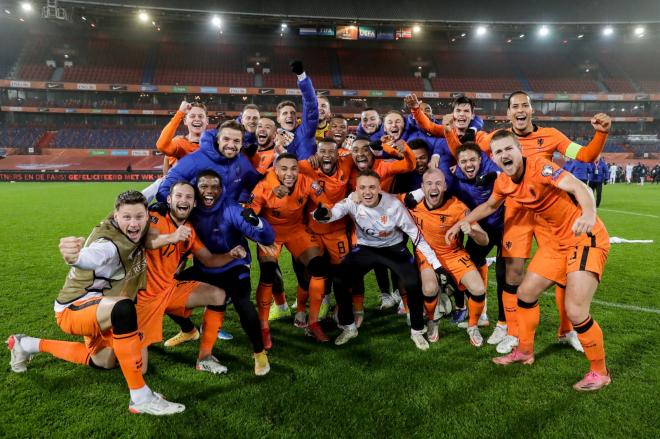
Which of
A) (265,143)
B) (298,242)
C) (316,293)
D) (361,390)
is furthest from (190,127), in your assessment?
(361,390)

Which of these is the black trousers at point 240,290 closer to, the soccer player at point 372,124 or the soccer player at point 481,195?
the soccer player at point 481,195

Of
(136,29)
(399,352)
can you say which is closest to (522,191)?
(399,352)

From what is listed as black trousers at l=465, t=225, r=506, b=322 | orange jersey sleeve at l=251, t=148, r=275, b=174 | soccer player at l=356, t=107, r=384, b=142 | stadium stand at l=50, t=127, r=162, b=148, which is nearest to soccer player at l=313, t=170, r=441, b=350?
black trousers at l=465, t=225, r=506, b=322

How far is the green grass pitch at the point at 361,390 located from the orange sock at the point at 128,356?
0.66 ft

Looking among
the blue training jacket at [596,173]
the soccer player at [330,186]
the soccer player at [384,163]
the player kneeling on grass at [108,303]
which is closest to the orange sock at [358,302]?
the soccer player at [384,163]

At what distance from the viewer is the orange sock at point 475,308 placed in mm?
4070

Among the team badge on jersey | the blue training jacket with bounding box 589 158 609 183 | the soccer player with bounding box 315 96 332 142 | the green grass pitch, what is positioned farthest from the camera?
the blue training jacket with bounding box 589 158 609 183

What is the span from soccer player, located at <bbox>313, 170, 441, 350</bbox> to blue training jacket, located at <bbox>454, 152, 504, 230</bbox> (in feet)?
2.39

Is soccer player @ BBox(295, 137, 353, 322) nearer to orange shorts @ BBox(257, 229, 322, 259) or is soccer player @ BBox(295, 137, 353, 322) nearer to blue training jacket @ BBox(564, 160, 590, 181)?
orange shorts @ BBox(257, 229, 322, 259)

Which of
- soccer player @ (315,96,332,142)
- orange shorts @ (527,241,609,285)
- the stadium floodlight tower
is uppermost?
the stadium floodlight tower

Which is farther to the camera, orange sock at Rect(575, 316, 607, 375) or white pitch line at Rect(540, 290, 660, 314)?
white pitch line at Rect(540, 290, 660, 314)

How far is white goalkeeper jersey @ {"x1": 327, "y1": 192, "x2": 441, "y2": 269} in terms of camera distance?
4.27 meters

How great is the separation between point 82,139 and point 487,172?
1622 inches

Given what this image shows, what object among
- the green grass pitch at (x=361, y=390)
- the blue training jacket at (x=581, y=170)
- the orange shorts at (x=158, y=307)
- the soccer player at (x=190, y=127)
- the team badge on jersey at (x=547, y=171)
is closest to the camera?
the green grass pitch at (x=361, y=390)
